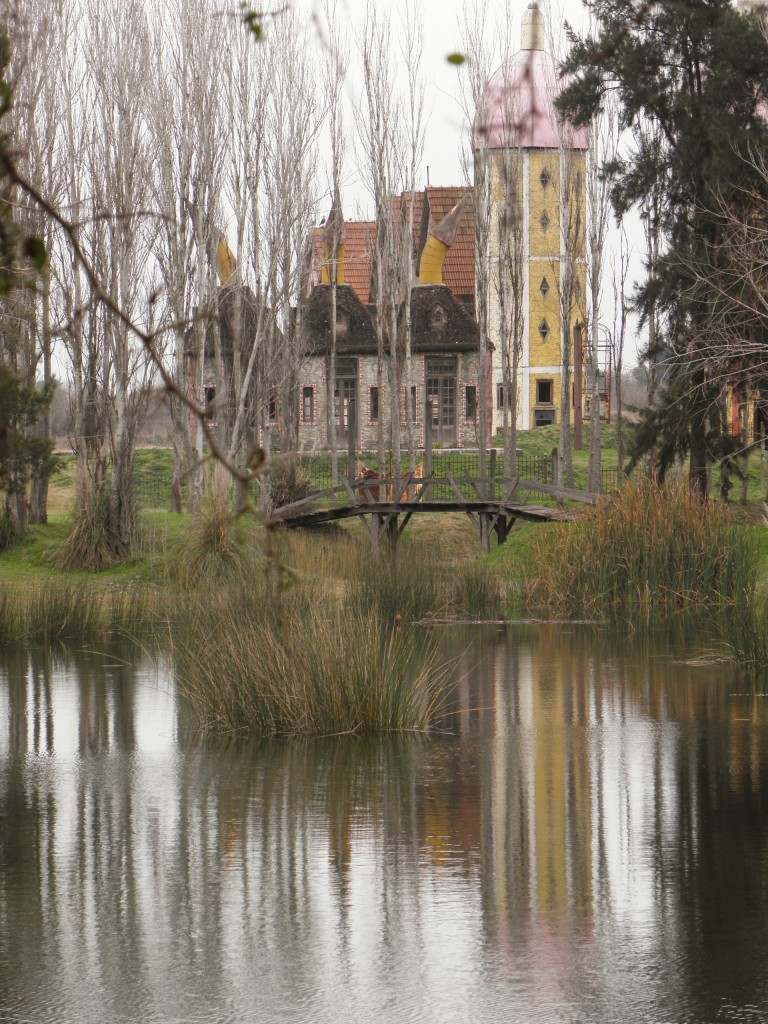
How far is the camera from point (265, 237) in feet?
113

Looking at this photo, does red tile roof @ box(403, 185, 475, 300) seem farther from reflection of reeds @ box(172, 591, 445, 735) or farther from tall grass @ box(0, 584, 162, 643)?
reflection of reeds @ box(172, 591, 445, 735)

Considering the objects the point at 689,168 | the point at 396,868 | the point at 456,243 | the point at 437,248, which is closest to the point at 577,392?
the point at 437,248

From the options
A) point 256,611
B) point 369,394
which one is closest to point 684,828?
point 256,611

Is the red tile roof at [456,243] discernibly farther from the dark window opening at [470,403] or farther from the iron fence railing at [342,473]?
the iron fence railing at [342,473]

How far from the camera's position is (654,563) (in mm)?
19812

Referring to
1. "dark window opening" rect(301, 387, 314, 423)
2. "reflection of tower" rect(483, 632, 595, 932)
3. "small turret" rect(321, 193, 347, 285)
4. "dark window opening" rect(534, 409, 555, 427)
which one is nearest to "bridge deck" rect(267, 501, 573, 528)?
"reflection of tower" rect(483, 632, 595, 932)

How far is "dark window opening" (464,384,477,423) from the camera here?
4861 centimetres

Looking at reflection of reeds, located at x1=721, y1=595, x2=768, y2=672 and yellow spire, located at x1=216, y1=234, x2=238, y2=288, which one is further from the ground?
yellow spire, located at x1=216, y1=234, x2=238, y2=288

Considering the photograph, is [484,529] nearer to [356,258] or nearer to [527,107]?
[527,107]

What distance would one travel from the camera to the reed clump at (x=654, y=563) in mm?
19734

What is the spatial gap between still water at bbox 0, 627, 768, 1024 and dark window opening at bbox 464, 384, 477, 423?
3608 centimetres

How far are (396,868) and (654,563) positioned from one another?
41.9 ft

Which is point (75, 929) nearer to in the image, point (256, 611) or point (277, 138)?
point (256, 611)

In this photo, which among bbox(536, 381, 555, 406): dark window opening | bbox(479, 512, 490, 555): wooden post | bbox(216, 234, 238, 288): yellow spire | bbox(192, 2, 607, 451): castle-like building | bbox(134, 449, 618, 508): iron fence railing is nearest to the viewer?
bbox(479, 512, 490, 555): wooden post
